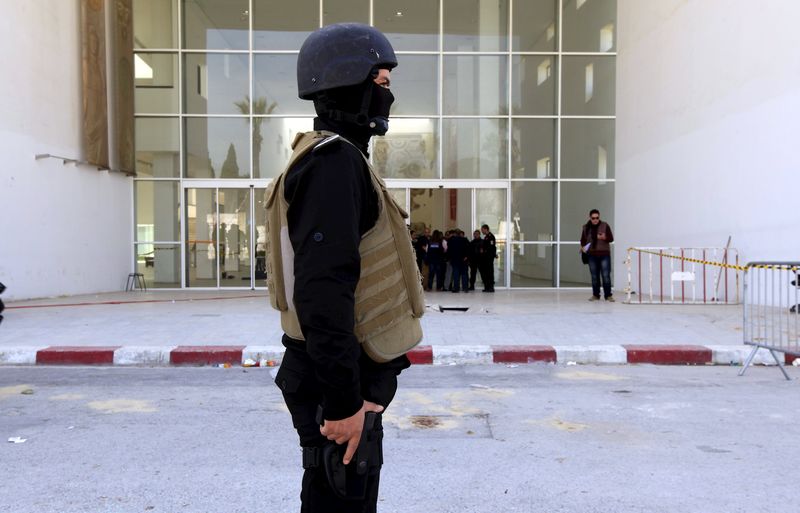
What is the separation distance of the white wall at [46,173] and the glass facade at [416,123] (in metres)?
2.39

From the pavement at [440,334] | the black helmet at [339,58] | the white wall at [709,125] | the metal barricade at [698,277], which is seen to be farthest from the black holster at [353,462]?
the white wall at [709,125]

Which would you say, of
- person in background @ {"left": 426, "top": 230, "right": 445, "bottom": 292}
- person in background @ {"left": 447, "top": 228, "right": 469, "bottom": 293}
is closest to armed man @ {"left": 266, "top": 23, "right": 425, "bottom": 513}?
person in background @ {"left": 447, "top": 228, "right": 469, "bottom": 293}

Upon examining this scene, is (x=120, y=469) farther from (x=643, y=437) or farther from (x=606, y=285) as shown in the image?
(x=606, y=285)

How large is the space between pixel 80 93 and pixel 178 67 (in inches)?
137

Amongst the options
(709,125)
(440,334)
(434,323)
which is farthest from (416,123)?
(440,334)

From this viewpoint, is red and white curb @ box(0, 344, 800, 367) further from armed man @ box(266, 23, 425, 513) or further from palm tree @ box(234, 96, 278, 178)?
palm tree @ box(234, 96, 278, 178)

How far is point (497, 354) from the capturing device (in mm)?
8047

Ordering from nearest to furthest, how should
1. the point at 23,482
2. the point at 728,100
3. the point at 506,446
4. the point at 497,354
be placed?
the point at 23,482, the point at 506,446, the point at 497,354, the point at 728,100

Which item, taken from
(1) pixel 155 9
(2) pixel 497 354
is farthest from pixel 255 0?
(2) pixel 497 354

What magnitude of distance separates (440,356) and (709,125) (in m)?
9.11

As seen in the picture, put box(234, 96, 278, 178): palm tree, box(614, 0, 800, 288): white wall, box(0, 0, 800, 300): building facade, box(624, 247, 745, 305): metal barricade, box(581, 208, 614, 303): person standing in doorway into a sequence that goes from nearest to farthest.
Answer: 1. box(614, 0, 800, 288): white wall
2. box(624, 247, 745, 305): metal barricade
3. box(581, 208, 614, 303): person standing in doorway
4. box(0, 0, 800, 300): building facade
5. box(234, 96, 278, 178): palm tree

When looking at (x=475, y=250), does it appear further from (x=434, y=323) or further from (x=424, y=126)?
(x=434, y=323)

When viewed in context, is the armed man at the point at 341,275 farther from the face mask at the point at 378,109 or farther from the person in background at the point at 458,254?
the person in background at the point at 458,254

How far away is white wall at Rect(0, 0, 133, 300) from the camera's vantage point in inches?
526
